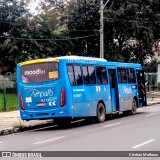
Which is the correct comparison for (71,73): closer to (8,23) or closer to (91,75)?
(91,75)

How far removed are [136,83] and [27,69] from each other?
8.84 m

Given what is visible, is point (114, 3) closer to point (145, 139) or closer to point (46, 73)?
point (46, 73)

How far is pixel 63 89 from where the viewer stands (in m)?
18.2

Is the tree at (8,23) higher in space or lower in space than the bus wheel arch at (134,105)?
higher

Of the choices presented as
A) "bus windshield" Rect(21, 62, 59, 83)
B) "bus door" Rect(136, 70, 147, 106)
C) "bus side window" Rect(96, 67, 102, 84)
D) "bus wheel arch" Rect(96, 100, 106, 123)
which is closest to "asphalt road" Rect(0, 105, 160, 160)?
"bus windshield" Rect(21, 62, 59, 83)

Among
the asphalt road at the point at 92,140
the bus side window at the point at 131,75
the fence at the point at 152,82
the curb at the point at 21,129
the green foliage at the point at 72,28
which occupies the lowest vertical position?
the curb at the point at 21,129

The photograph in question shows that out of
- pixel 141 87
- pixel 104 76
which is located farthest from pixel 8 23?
pixel 104 76

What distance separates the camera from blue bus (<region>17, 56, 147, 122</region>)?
18.3 metres

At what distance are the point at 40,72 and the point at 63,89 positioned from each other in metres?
A: 1.24

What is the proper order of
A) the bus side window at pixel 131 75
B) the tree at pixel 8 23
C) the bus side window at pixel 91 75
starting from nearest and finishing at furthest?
the bus side window at pixel 91 75 → the bus side window at pixel 131 75 → the tree at pixel 8 23

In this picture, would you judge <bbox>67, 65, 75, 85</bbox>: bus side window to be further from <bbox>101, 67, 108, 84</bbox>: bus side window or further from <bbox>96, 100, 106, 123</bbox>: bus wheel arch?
<bbox>101, 67, 108, 84</bbox>: bus side window

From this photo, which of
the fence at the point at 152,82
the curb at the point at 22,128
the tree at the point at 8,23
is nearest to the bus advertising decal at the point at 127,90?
the curb at the point at 22,128

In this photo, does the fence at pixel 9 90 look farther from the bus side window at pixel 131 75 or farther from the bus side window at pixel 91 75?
the bus side window at pixel 91 75

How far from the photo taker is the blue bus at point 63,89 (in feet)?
59.9
